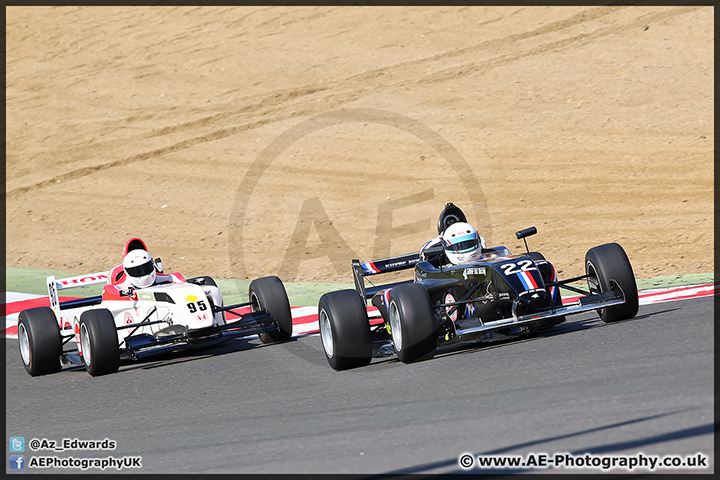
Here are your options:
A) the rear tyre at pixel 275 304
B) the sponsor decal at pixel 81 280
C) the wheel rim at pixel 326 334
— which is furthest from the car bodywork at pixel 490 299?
the sponsor decal at pixel 81 280

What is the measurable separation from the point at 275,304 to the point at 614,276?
3.73 meters

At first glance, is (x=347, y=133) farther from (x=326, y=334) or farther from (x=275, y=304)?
(x=326, y=334)

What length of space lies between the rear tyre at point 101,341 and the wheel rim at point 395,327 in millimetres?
2849

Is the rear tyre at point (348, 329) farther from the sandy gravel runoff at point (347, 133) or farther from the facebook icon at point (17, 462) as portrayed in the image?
the sandy gravel runoff at point (347, 133)

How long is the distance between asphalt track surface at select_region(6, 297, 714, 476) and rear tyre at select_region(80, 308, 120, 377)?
145 mm

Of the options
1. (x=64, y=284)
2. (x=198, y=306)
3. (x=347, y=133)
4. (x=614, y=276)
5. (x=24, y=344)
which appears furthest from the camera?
(x=347, y=133)

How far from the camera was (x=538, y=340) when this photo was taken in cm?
919

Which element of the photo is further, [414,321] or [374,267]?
[374,267]

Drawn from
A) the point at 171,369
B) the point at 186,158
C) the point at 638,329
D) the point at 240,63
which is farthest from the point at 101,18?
the point at 638,329

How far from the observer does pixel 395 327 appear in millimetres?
8938

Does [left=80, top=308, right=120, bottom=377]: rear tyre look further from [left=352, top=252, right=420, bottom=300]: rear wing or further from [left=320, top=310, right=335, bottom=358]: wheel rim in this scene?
[left=352, top=252, right=420, bottom=300]: rear wing

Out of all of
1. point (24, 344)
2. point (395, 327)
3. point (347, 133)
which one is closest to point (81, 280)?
point (24, 344)

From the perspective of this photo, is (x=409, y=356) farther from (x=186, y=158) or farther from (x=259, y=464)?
(x=186, y=158)

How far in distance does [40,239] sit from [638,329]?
13.1 meters
